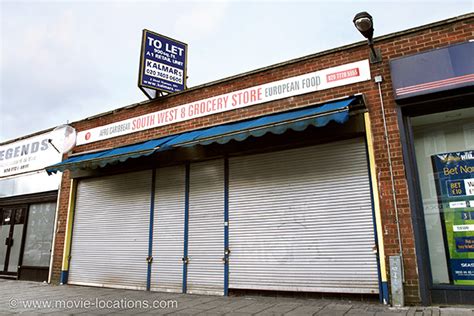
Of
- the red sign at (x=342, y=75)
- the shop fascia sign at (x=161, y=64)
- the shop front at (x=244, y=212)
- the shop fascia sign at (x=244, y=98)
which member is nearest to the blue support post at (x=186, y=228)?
the shop front at (x=244, y=212)

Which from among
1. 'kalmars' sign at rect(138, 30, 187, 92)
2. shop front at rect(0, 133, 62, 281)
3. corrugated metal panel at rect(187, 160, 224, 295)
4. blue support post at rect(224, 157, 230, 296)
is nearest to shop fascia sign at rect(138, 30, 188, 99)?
'kalmars' sign at rect(138, 30, 187, 92)

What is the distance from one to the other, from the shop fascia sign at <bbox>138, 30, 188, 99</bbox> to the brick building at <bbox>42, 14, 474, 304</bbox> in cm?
75

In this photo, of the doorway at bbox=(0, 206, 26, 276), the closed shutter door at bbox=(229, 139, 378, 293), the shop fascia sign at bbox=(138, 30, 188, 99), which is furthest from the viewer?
the doorway at bbox=(0, 206, 26, 276)

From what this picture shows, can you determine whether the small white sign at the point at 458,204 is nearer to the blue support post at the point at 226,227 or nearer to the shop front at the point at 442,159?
the shop front at the point at 442,159

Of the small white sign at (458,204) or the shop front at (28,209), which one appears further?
the shop front at (28,209)

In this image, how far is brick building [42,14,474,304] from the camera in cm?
616

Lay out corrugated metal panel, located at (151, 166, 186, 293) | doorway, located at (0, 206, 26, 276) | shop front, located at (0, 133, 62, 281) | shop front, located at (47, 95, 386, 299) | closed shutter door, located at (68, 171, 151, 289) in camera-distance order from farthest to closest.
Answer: doorway, located at (0, 206, 26, 276)
shop front, located at (0, 133, 62, 281)
closed shutter door, located at (68, 171, 151, 289)
corrugated metal panel, located at (151, 166, 186, 293)
shop front, located at (47, 95, 386, 299)

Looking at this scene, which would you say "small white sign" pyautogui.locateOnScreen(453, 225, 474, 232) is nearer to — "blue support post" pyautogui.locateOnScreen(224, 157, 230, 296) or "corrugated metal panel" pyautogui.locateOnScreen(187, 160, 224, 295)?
"blue support post" pyautogui.locateOnScreen(224, 157, 230, 296)

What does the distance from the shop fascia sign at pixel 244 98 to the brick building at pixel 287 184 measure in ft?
0.10

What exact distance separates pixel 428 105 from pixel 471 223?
2175 millimetres

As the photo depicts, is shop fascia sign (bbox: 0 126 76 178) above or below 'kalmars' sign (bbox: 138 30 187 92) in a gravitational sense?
below

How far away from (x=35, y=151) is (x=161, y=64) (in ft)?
19.4

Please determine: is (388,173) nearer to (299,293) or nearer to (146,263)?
(299,293)

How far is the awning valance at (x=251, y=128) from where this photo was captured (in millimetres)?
6212
